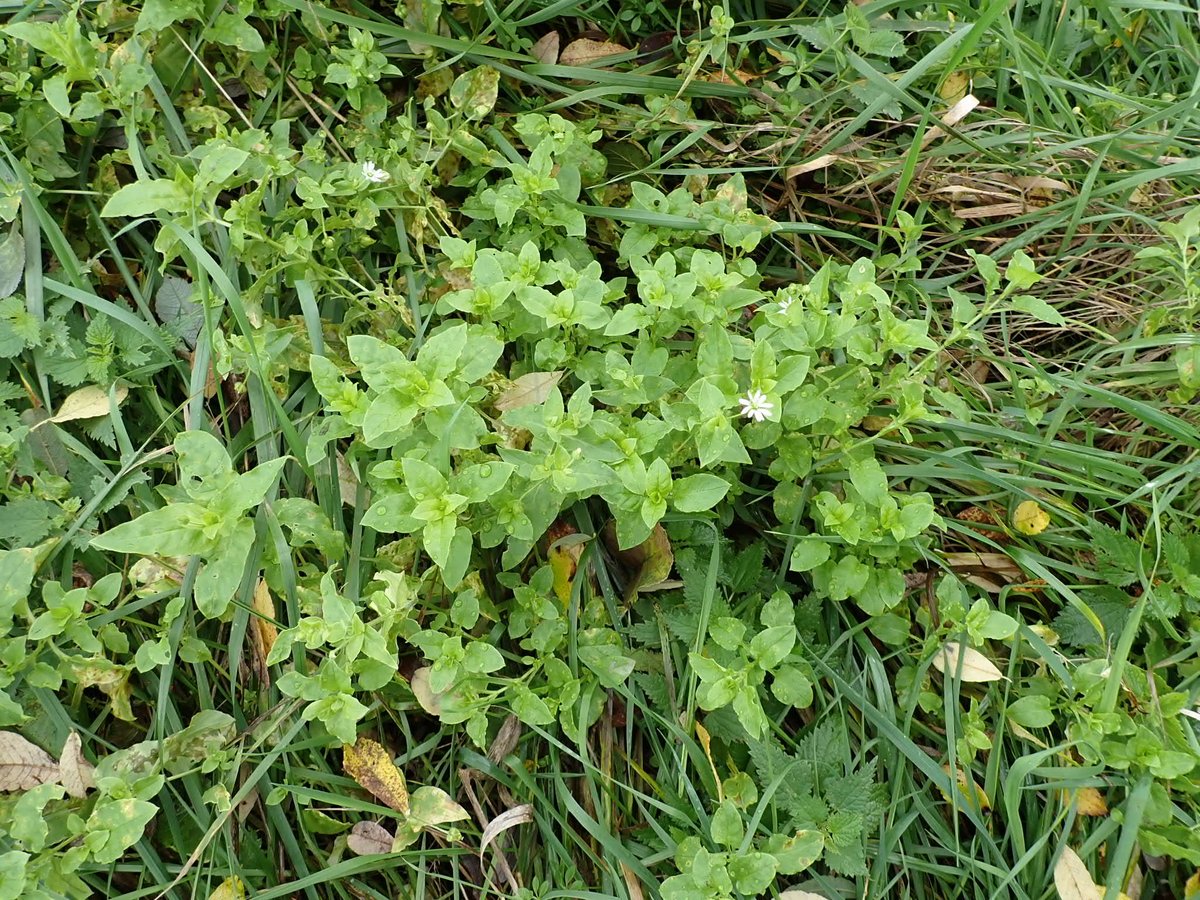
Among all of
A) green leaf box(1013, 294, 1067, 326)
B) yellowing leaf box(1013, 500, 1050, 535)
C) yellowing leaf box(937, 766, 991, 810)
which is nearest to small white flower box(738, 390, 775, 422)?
green leaf box(1013, 294, 1067, 326)

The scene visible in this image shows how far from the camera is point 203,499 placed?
1939 mm

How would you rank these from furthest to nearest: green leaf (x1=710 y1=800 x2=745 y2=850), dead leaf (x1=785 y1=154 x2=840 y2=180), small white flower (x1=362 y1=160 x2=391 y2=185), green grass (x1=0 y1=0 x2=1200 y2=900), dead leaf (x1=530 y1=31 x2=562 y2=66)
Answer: dead leaf (x1=530 y1=31 x2=562 y2=66)
dead leaf (x1=785 y1=154 x2=840 y2=180)
small white flower (x1=362 y1=160 x2=391 y2=185)
green grass (x1=0 y1=0 x2=1200 y2=900)
green leaf (x1=710 y1=800 x2=745 y2=850)

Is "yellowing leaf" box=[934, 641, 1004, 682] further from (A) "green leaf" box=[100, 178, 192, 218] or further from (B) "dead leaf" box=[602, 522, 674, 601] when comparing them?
(A) "green leaf" box=[100, 178, 192, 218]

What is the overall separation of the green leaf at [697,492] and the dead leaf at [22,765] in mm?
1733

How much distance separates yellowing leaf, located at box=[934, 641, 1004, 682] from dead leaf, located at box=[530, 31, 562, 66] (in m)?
2.33

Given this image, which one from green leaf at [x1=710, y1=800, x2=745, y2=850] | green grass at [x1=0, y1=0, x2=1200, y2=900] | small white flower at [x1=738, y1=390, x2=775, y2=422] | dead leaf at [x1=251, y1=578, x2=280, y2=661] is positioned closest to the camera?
green leaf at [x1=710, y1=800, x2=745, y2=850]

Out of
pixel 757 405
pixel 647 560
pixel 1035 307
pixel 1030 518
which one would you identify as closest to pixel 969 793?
pixel 1030 518

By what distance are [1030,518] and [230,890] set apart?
238 cm

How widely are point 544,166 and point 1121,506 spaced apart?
6.51 ft

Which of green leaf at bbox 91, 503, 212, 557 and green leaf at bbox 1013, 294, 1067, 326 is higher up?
green leaf at bbox 1013, 294, 1067, 326

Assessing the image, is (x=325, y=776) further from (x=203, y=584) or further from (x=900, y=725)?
(x=900, y=725)

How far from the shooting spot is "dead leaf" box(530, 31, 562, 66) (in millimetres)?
3033

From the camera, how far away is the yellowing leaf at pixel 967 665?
2.27 meters

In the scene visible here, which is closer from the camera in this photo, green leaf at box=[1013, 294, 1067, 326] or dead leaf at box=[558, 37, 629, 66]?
green leaf at box=[1013, 294, 1067, 326]
